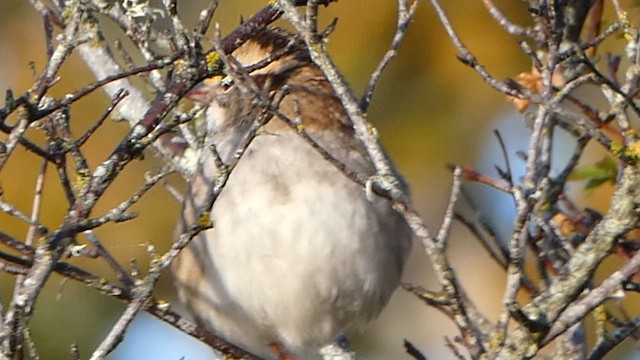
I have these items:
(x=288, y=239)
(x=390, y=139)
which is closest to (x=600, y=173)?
(x=288, y=239)

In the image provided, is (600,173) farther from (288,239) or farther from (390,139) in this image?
(390,139)

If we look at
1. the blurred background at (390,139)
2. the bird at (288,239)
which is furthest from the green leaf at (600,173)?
the blurred background at (390,139)

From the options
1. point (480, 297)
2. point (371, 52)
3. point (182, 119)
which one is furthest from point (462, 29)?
point (182, 119)

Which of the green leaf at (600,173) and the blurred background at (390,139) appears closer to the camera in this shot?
the green leaf at (600,173)

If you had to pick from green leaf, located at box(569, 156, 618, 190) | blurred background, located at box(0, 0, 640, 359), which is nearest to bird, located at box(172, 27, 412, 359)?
green leaf, located at box(569, 156, 618, 190)

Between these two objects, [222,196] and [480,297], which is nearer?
[222,196]

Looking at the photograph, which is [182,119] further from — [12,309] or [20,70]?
[20,70]

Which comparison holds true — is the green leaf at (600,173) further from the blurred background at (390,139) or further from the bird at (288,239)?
the blurred background at (390,139)
